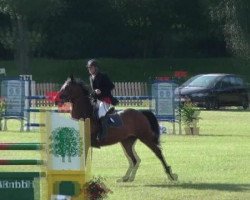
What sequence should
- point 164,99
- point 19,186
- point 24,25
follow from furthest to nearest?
1. point 24,25
2. point 164,99
3. point 19,186

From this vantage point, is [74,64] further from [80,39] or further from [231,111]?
[231,111]

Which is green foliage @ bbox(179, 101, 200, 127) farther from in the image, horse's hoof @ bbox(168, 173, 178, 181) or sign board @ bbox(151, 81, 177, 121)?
horse's hoof @ bbox(168, 173, 178, 181)

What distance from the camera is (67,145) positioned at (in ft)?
37.9

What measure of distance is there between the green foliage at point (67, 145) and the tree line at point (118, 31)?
53446mm

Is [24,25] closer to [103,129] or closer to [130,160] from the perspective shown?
[130,160]

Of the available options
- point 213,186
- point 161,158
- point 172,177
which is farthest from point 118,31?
point 213,186

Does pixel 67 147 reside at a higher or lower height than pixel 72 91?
lower

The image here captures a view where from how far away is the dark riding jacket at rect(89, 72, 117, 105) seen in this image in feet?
55.1

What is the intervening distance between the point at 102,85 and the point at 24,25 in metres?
49.2

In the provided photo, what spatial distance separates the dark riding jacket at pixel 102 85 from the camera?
16797 millimetres

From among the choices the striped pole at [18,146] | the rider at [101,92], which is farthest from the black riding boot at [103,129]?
the striped pole at [18,146]

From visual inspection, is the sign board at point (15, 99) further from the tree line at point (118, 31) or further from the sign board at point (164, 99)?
the tree line at point (118, 31)

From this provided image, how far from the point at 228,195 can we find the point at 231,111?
27.3 m

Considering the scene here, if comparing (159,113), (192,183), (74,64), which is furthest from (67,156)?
(74,64)
